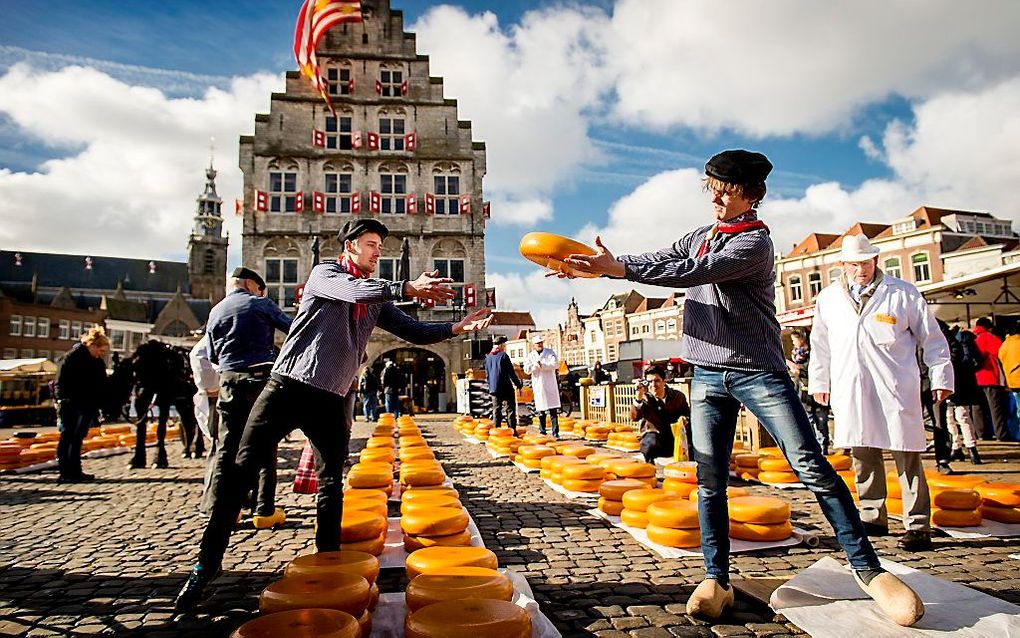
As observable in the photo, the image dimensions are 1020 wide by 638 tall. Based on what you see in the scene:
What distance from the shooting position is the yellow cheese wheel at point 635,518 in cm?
404

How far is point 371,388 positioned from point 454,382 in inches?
272

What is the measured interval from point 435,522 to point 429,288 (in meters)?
1.49

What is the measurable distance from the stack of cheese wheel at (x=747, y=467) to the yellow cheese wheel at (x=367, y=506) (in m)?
4.07

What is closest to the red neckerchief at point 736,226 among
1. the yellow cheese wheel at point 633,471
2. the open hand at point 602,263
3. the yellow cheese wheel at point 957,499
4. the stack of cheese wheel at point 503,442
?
the open hand at point 602,263

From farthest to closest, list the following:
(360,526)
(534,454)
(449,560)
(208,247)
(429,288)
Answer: (208,247)
(534,454)
(360,526)
(429,288)
(449,560)

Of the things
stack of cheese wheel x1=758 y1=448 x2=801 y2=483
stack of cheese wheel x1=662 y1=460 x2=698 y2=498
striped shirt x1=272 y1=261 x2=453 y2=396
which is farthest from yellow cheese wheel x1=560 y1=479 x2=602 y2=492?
striped shirt x1=272 y1=261 x2=453 y2=396

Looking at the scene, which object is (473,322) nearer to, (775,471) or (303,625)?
(303,625)

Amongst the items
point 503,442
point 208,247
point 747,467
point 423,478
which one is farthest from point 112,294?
point 747,467

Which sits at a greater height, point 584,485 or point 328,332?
point 328,332

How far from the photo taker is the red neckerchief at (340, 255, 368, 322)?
10.2 ft

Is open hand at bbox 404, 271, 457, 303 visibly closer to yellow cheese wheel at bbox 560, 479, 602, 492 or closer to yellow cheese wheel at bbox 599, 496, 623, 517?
yellow cheese wheel at bbox 599, 496, 623, 517

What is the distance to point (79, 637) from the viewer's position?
2383 millimetres

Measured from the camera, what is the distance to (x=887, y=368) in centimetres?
375

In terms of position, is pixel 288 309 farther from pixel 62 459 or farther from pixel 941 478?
pixel 941 478
